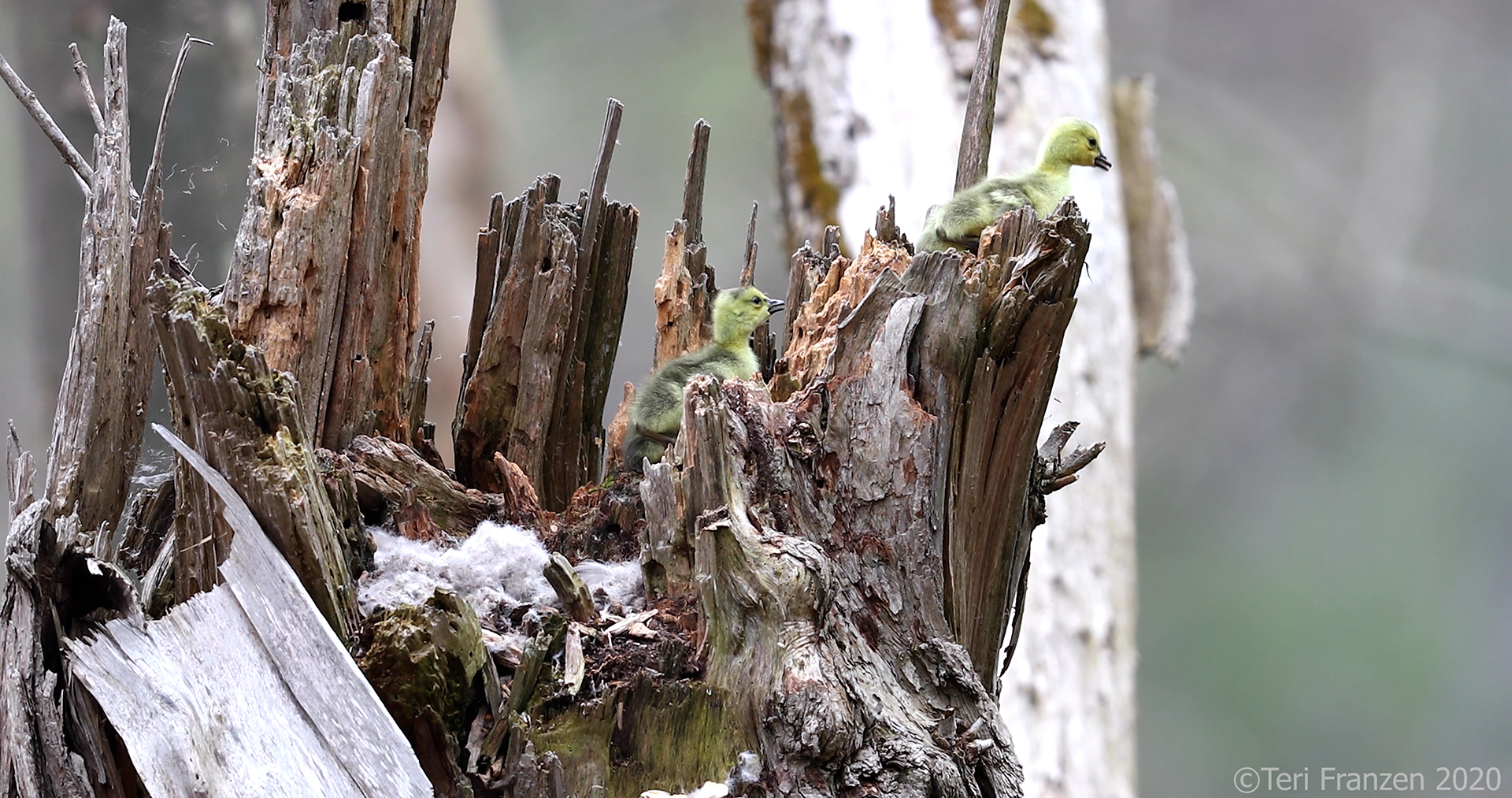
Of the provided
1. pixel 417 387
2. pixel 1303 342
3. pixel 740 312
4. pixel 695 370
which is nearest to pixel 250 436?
pixel 417 387

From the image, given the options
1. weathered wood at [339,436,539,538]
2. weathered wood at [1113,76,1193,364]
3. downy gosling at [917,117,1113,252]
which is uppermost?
weathered wood at [1113,76,1193,364]

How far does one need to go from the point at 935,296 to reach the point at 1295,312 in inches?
370

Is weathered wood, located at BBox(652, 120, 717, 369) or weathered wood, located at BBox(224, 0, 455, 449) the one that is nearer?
weathered wood, located at BBox(224, 0, 455, 449)

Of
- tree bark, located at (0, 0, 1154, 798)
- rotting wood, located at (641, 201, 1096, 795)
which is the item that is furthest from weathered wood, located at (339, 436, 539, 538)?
rotting wood, located at (641, 201, 1096, 795)

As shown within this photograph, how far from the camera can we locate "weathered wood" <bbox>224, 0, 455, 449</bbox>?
221cm

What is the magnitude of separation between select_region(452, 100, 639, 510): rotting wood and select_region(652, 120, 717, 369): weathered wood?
0.17 m

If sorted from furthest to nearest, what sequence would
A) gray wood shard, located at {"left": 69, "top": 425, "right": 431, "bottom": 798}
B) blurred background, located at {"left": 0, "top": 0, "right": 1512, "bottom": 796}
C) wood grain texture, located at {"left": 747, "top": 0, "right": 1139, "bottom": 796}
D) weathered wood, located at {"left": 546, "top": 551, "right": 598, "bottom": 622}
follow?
blurred background, located at {"left": 0, "top": 0, "right": 1512, "bottom": 796} → wood grain texture, located at {"left": 747, "top": 0, "right": 1139, "bottom": 796} → weathered wood, located at {"left": 546, "top": 551, "right": 598, "bottom": 622} → gray wood shard, located at {"left": 69, "top": 425, "right": 431, "bottom": 798}

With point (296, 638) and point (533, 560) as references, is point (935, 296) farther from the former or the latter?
point (296, 638)

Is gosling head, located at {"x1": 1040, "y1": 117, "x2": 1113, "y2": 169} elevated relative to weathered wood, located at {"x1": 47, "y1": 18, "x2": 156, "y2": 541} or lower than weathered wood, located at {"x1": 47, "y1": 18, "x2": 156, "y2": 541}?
elevated

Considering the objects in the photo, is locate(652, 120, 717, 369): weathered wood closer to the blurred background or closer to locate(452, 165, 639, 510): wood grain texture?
locate(452, 165, 639, 510): wood grain texture

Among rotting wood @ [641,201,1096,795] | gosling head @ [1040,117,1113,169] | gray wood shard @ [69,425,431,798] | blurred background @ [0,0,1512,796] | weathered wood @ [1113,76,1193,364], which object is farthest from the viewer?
blurred background @ [0,0,1512,796]

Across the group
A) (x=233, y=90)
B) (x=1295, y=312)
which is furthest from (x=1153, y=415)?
(x=233, y=90)

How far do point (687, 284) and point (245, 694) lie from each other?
5.11 ft

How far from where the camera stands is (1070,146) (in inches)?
109
